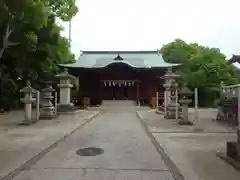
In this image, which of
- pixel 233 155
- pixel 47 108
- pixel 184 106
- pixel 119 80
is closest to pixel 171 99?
pixel 184 106

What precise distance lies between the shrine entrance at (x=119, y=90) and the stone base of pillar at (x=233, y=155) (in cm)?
2801

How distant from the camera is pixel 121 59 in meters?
37.1

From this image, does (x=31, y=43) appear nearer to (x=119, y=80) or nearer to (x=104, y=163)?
(x=119, y=80)

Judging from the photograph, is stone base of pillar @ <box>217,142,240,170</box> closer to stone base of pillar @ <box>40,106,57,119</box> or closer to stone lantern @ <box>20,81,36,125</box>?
stone lantern @ <box>20,81,36,125</box>

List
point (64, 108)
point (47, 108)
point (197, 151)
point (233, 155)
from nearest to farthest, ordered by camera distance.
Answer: point (233, 155) < point (197, 151) < point (47, 108) < point (64, 108)

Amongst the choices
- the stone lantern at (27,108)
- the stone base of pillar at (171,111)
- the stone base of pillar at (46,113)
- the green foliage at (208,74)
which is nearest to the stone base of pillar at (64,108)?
the stone base of pillar at (46,113)

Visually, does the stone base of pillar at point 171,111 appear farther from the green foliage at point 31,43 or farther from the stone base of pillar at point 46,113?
the green foliage at point 31,43

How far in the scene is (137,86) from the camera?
36.1 m

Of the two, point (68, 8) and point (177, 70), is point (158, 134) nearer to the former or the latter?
point (68, 8)

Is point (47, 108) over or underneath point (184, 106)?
underneath

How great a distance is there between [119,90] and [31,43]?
16516mm

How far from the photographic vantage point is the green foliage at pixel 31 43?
18.5 meters

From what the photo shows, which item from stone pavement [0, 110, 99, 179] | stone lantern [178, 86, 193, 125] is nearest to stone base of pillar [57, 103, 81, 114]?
stone lantern [178, 86, 193, 125]

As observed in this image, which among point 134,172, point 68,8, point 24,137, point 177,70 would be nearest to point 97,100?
point 177,70
